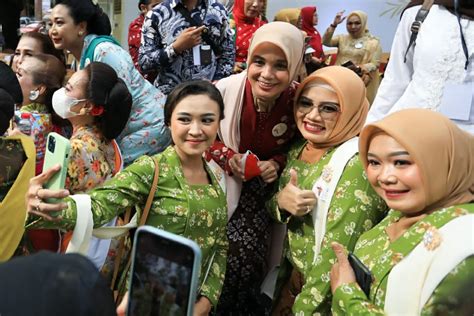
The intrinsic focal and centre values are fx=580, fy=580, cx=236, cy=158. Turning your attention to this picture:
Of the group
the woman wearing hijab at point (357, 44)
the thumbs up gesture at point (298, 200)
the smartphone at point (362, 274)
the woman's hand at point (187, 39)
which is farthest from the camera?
the woman wearing hijab at point (357, 44)

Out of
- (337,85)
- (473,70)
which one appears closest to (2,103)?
(337,85)

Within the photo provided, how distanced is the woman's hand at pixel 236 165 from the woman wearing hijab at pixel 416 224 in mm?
643

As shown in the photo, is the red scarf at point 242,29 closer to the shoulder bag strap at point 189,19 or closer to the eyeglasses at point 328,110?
the shoulder bag strap at point 189,19

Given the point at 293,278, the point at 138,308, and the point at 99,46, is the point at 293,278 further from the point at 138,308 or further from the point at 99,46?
the point at 99,46

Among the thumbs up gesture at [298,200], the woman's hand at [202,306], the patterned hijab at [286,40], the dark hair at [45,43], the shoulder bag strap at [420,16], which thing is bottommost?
the woman's hand at [202,306]

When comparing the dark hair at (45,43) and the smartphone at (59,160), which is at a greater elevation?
the dark hair at (45,43)

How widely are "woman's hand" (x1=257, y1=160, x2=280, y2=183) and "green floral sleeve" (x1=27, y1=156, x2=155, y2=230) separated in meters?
0.50

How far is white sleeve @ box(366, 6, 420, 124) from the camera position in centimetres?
253

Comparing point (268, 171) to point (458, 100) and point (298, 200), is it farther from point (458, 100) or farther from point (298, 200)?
point (458, 100)

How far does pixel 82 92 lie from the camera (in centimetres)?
245

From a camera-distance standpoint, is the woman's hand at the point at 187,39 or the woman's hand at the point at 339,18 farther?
the woman's hand at the point at 339,18

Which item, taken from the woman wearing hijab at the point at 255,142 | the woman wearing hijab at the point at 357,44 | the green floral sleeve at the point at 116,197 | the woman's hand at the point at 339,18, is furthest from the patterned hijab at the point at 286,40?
the woman's hand at the point at 339,18

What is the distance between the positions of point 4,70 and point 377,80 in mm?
5091

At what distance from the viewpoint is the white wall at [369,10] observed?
7.10 meters
